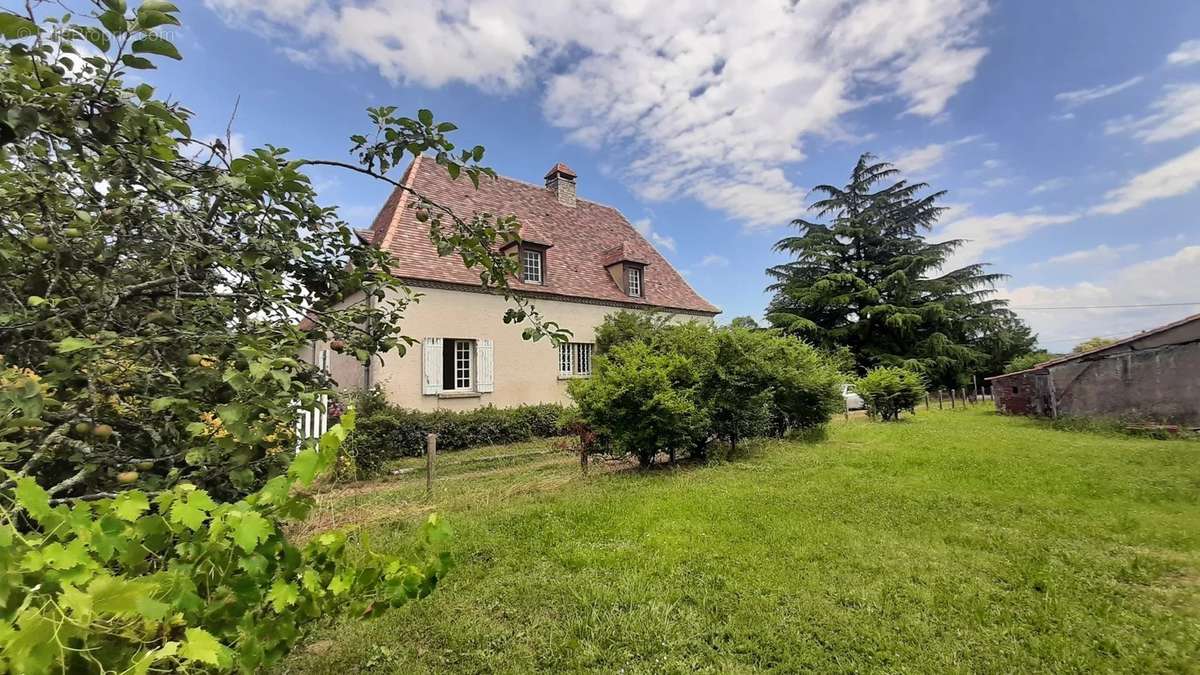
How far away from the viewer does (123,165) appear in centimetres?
173

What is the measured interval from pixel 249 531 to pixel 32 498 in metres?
0.31

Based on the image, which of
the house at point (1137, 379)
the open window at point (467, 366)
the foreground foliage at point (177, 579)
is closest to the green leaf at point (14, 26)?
the foreground foliage at point (177, 579)

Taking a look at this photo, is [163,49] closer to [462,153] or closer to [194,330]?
[194,330]

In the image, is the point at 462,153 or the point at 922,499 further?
the point at 922,499

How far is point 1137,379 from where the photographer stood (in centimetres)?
1280

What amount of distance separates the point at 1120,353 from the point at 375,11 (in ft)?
59.9

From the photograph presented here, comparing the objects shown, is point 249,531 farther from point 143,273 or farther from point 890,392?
point 890,392

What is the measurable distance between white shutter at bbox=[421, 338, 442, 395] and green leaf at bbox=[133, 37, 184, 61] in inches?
462

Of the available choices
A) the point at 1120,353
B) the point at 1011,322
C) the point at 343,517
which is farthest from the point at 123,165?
the point at 1011,322

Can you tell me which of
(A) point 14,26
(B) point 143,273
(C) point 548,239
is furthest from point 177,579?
(C) point 548,239

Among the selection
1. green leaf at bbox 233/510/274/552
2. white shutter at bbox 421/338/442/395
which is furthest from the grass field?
white shutter at bbox 421/338/442/395

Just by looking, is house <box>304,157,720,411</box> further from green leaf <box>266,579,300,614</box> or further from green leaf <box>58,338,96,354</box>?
green leaf <box>266,579,300,614</box>

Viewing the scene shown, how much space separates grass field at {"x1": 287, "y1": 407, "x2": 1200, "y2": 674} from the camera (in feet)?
10.3

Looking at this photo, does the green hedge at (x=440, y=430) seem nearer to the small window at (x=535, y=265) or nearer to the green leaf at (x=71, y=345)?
the small window at (x=535, y=265)
